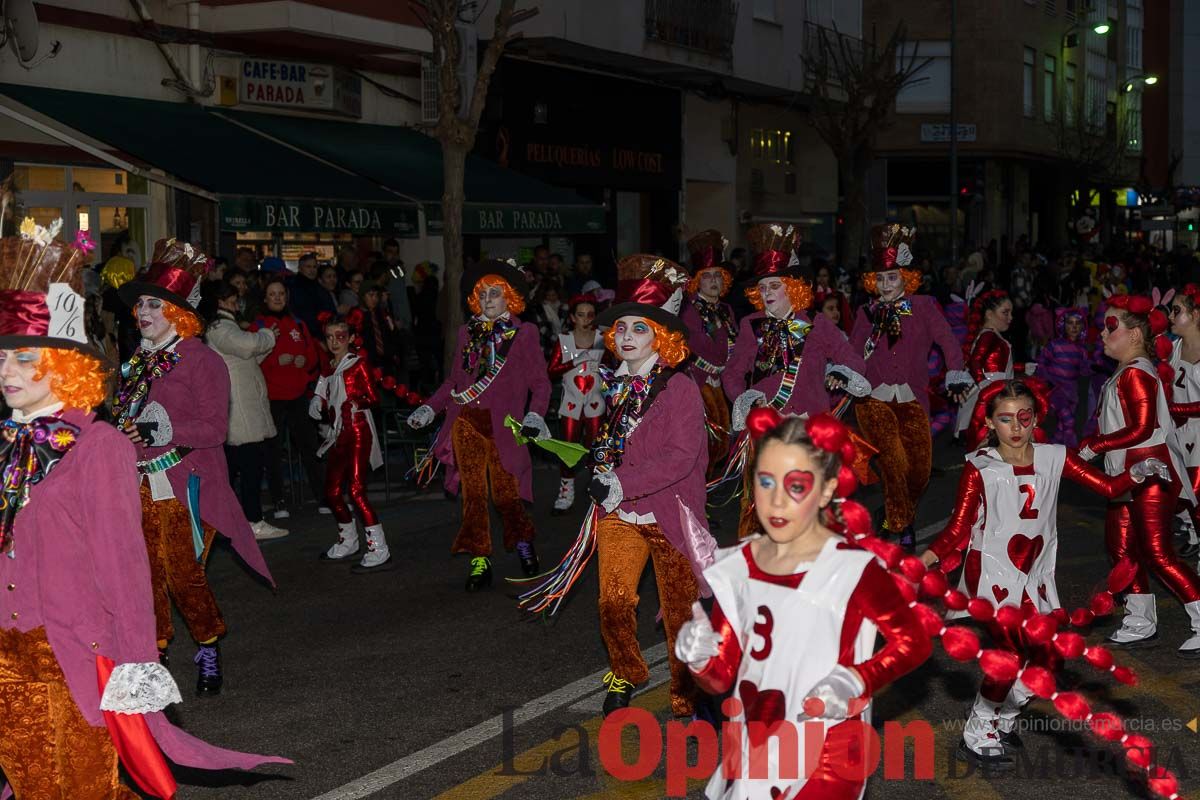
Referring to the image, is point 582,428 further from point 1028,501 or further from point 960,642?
point 960,642

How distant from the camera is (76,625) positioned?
462 cm

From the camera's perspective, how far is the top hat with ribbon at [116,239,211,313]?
25.1 ft

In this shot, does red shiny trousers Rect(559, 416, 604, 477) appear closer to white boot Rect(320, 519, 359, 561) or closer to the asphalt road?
white boot Rect(320, 519, 359, 561)

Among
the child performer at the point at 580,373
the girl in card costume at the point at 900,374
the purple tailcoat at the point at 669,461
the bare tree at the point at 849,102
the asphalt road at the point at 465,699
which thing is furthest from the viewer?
the bare tree at the point at 849,102

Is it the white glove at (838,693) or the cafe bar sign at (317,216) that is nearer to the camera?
the white glove at (838,693)

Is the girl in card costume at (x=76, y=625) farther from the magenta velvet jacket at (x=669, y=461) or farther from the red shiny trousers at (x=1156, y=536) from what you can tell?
the red shiny trousers at (x=1156, y=536)

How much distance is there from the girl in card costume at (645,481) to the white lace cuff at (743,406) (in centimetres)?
215

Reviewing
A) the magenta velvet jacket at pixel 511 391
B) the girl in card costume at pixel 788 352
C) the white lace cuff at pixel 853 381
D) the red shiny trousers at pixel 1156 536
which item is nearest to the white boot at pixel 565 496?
the magenta velvet jacket at pixel 511 391

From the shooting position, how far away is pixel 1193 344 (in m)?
9.56

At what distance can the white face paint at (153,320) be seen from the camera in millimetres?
7629

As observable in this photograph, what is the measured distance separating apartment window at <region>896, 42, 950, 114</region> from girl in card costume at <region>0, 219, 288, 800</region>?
143ft

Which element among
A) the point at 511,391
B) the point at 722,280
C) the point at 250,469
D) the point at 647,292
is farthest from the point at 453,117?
the point at 647,292

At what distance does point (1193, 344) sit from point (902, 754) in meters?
3.96

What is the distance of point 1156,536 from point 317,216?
1121 cm
